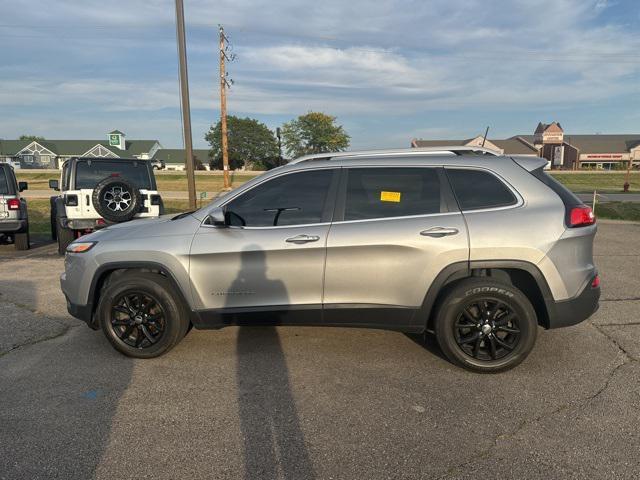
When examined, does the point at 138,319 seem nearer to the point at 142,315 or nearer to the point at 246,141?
the point at 142,315

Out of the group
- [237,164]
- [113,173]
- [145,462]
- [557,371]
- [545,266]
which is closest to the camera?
[145,462]

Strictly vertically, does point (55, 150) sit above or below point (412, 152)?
above

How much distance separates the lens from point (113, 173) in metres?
8.77

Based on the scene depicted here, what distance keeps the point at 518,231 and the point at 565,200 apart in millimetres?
491

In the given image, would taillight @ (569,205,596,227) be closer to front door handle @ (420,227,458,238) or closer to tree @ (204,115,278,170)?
front door handle @ (420,227,458,238)

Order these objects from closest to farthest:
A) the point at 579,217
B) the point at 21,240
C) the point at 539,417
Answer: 1. the point at 539,417
2. the point at 579,217
3. the point at 21,240

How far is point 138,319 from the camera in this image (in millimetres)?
3941

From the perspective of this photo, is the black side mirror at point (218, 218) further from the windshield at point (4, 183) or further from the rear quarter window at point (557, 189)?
the windshield at point (4, 183)

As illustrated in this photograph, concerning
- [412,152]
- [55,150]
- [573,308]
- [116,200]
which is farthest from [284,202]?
[55,150]

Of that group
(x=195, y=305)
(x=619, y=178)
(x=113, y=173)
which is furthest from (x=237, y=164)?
(x=195, y=305)

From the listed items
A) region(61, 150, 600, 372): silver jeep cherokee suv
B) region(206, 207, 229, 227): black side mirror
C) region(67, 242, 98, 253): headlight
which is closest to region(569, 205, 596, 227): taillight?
region(61, 150, 600, 372): silver jeep cherokee suv

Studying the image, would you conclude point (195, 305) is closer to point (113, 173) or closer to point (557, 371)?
point (557, 371)

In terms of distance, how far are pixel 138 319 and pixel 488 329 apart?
295cm

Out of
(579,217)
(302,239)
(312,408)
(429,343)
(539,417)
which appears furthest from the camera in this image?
(429,343)
